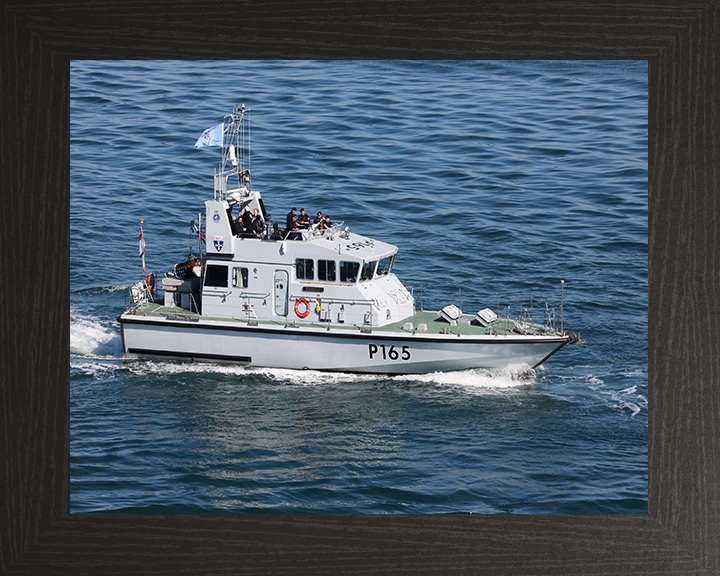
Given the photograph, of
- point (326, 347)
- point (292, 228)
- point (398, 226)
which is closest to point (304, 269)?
point (292, 228)

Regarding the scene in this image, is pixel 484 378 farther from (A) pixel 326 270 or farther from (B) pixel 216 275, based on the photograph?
(B) pixel 216 275

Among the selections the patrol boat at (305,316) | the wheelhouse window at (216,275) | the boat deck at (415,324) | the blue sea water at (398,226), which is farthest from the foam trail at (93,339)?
the wheelhouse window at (216,275)

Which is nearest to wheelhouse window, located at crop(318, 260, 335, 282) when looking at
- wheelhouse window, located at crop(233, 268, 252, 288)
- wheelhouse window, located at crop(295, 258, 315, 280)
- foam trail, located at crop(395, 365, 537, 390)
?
wheelhouse window, located at crop(295, 258, 315, 280)

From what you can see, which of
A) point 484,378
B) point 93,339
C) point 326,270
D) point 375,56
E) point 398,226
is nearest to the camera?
point 375,56

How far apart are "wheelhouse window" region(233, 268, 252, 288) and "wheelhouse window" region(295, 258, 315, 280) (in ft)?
3.62

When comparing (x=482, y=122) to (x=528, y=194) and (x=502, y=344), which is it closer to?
(x=528, y=194)

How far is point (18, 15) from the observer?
9703 millimetres

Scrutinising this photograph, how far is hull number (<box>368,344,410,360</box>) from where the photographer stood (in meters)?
20.8

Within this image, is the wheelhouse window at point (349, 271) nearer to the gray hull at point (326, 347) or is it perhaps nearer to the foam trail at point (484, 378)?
the gray hull at point (326, 347)

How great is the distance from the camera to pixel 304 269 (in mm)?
21359

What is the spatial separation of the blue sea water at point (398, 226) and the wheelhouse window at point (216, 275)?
1686 millimetres

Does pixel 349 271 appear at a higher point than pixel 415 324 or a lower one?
higher

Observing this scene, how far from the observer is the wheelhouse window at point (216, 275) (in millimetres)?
21688

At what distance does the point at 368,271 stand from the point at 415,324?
4.67ft
